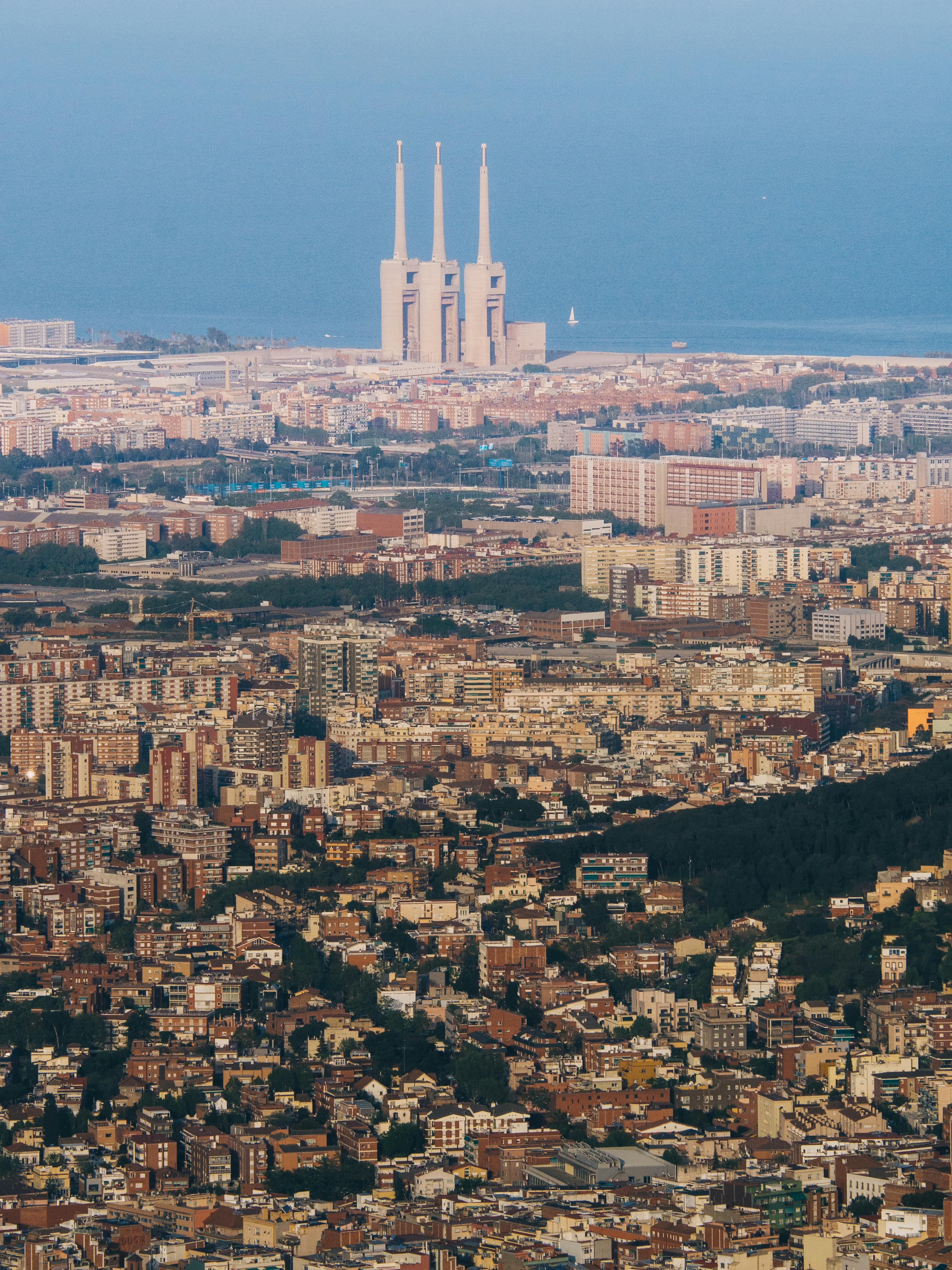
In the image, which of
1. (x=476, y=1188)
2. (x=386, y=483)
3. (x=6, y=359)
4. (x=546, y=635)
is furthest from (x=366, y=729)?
(x=6, y=359)

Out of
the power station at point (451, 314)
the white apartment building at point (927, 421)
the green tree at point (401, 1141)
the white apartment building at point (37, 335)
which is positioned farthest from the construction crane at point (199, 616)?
the white apartment building at point (37, 335)

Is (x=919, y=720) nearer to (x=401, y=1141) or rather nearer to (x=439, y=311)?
(x=401, y=1141)

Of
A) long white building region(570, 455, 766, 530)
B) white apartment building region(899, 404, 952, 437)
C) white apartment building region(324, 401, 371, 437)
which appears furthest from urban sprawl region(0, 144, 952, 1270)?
white apartment building region(324, 401, 371, 437)

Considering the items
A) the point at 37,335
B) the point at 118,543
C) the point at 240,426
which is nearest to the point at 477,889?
the point at 118,543

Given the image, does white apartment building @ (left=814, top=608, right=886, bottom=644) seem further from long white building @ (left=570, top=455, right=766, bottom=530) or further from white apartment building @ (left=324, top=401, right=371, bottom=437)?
white apartment building @ (left=324, top=401, right=371, bottom=437)

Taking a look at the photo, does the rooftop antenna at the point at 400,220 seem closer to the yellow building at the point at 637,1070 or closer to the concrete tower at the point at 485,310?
the concrete tower at the point at 485,310

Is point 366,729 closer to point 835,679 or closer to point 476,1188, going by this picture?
point 835,679
